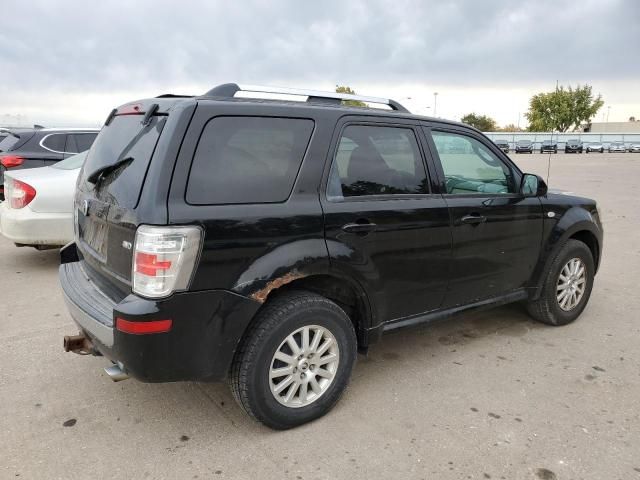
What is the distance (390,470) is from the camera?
2615 mm

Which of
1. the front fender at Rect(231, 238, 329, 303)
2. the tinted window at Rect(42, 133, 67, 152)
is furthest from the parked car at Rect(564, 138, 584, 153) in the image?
the front fender at Rect(231, 238, 329, 303)

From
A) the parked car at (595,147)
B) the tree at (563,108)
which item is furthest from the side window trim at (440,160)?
the tree at (563,108)

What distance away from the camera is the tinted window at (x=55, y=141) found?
7770 millimetres

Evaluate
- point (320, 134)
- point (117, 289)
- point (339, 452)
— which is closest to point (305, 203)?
point (320, 134)

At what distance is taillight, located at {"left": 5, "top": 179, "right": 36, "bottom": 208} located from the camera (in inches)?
230

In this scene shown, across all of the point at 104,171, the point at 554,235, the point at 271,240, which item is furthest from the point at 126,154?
the point at 554,235

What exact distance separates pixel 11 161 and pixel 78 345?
216 inches

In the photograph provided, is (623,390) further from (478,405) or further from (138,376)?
(138,376)

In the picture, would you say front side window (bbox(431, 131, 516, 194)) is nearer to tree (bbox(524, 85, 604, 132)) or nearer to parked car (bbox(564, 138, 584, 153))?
parked car (bbox(564, 138, 584, 153))

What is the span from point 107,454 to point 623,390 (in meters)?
3.17

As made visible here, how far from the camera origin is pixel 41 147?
7730 mm

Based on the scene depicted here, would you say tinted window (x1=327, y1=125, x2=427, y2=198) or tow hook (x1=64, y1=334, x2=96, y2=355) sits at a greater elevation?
tinted window (x1=327, y1=125, x2=427, y2=198)

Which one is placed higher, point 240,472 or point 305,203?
point 305,203

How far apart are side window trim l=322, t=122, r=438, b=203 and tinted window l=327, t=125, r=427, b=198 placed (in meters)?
0.02
